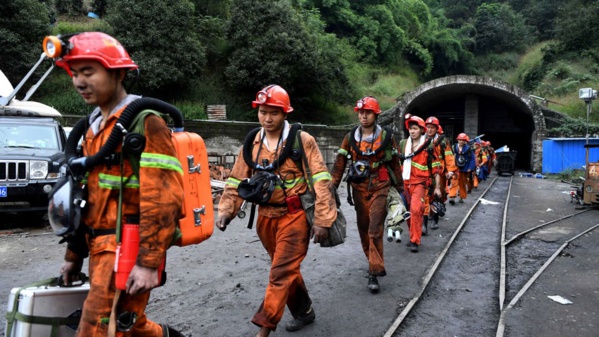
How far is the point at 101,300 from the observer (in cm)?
229

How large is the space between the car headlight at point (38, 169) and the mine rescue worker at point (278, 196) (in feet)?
19.5

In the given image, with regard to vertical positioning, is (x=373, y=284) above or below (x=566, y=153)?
below

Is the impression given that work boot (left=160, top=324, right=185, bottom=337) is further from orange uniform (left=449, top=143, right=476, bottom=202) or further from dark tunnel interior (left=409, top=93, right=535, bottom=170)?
dark tunnel interior (left=409, top=93, right=535, bottom=170)

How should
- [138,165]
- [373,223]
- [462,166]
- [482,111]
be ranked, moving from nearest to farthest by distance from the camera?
[138,165] → [373,223] → [462,166] → [482,111]

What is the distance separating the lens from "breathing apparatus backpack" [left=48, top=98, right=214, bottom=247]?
2.32 m

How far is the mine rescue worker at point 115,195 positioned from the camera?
7.43ft

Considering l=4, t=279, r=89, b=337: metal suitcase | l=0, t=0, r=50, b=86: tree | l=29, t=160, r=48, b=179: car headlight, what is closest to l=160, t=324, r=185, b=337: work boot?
l=4, t=279, r=89, b=337: metal suitcase

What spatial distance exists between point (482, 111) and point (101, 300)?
1525 inches

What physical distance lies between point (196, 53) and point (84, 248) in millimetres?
19655

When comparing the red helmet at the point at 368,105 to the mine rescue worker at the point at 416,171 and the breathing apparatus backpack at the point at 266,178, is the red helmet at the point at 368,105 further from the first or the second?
the mine rescue worker at the point at 416,171

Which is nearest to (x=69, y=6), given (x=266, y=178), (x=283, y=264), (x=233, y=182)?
(x=233, y=182)

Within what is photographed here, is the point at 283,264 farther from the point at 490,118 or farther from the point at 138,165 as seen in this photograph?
the point at 490,118

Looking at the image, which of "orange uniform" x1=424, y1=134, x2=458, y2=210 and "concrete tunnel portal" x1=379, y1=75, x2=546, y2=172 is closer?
"orange uniform" x1=424, y1=134, x2=458, y2=210

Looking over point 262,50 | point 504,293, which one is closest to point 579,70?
point 262,50
